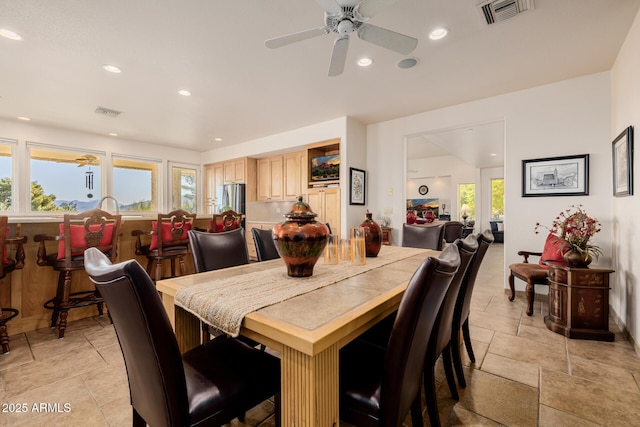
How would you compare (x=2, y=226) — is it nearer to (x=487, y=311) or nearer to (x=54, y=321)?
(x=54, y=321)

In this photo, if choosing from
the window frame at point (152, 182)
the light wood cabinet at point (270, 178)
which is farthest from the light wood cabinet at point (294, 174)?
the window frame at point (152, 182)

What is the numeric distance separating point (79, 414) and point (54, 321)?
161 cm

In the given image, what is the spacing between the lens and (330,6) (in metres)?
1.71

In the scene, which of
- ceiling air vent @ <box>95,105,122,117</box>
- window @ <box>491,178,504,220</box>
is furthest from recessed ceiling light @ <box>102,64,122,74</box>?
window @ <box>491,178,504,220</box>

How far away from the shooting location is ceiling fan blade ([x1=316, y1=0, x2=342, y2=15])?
1.67 m

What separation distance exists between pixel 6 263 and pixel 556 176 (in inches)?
213

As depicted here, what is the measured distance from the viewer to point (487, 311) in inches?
120

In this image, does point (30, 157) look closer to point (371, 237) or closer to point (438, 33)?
point (371, 237)

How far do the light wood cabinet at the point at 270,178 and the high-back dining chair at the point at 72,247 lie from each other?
361cm

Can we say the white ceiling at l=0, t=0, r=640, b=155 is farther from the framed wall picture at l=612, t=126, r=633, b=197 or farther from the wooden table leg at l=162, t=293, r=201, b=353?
the wooden table leg at l=162, t=293, r=201, b=353

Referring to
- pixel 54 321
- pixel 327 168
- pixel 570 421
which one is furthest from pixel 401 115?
pixel 54 321

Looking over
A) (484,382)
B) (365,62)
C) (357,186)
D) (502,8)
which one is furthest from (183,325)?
(357,186)

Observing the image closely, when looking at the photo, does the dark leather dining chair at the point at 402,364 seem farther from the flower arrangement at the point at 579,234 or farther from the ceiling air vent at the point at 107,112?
the ceiling air vent at the point at 107,112

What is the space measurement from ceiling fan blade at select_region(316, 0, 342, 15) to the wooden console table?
9.03ft
